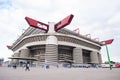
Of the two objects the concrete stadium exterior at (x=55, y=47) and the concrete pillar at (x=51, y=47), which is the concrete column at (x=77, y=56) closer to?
the concrete stadium exterior at (x=55, y=47)

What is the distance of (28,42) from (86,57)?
33098 millimetres

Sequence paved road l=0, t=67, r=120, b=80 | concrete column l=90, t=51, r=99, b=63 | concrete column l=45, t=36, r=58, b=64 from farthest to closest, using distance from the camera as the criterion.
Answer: concrete column l=90, t=51, r=99, b=63 → concrete column l=45, t=36, r=58, b=64 → paved road l=0, t=67, r=120, b=80

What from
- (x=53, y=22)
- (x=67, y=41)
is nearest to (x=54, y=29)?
(x=53, y=22)

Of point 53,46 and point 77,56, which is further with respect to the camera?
point 77,56

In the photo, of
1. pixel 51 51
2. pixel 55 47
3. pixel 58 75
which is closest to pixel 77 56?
pixel 55 47

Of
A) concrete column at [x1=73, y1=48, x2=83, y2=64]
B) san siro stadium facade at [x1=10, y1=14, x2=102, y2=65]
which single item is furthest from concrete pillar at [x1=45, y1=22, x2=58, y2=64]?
concrete column at [x1=73, y1=48, x2=83, y2=64]

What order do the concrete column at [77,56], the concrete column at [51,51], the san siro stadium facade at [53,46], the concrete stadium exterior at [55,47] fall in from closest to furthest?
the concrete column at [51,51]
the san siro stadium facade at [53,46]
the concrete stadium exterior at [55,47]
the concrete column at [77,56]

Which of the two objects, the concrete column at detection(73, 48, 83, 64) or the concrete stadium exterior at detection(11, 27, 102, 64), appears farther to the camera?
the concrete column at detection(73, 48, 83, 64)

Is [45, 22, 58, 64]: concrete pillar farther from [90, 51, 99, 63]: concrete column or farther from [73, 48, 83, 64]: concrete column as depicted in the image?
[90, 51, 99, 63]: concrete column

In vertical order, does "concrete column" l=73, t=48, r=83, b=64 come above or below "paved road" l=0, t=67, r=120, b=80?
above

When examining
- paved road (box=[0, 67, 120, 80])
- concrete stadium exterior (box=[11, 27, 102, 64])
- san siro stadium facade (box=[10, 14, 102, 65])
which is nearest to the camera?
paved road (box=[0, 67, 120, 80])

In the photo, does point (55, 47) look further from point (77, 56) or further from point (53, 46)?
point (77, 56)

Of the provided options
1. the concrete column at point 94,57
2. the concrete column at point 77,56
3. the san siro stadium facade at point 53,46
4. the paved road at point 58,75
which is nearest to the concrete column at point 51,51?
the san siro stadium facade at point 53,46

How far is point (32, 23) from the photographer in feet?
164
